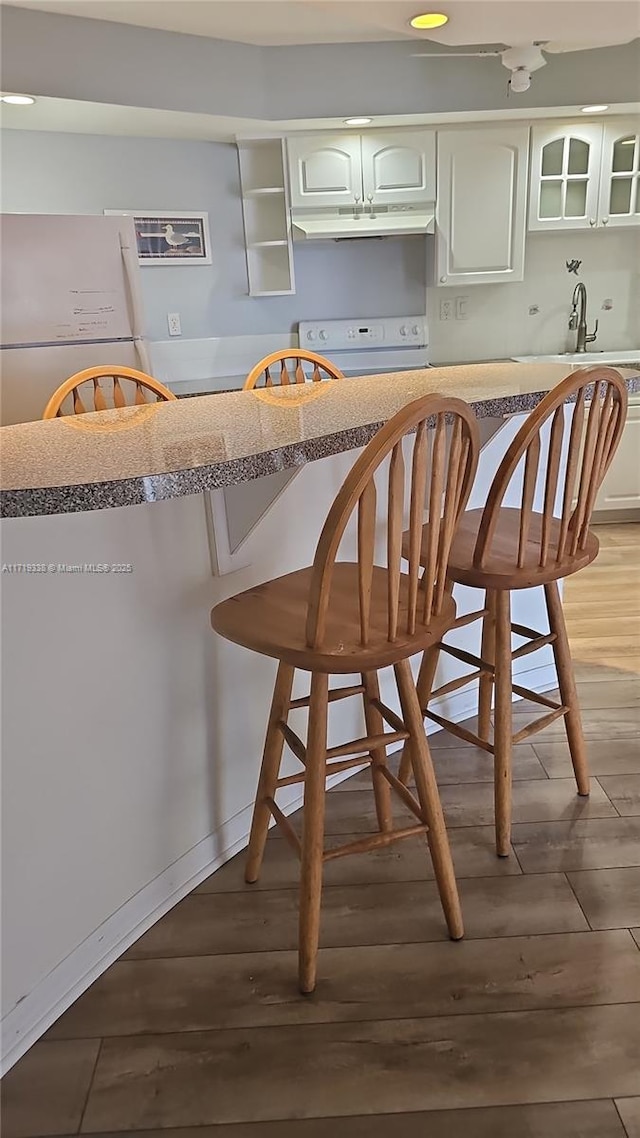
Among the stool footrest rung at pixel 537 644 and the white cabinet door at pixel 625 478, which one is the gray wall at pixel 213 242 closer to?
the white cabinet door at pixel 625 478

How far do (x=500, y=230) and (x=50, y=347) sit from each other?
2491 millimetres

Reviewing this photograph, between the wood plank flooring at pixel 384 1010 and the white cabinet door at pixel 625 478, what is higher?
the white cabinet door at pixel 625 478

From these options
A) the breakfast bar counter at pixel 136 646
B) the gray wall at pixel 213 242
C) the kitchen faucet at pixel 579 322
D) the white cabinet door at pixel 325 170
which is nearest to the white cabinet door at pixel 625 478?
the kitchen faucet at pixel 579 322

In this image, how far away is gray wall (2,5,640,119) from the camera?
3367mm

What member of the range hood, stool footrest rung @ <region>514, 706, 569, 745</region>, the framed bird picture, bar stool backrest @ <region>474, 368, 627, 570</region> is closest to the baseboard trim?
stool footrest rung @ <region>514, 706, 569, 745</region>

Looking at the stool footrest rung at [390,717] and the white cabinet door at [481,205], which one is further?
Result: the white cabinet door at [481,205]

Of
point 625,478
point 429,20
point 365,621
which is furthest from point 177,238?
point 365,621

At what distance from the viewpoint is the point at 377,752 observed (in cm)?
167

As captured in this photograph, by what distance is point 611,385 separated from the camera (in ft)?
5.20

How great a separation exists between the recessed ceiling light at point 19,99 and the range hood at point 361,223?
4.45 feet

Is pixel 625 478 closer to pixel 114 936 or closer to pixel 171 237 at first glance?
pixel 171 237

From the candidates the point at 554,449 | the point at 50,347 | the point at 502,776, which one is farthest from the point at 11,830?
the point at 50,347

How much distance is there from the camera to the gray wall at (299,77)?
3.37 meters

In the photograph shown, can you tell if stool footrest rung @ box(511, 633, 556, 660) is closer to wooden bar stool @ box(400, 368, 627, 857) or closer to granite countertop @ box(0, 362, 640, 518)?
wooden bar stool @ box(400, 368, 627, 857)
